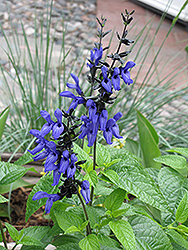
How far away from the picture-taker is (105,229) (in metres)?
0.83

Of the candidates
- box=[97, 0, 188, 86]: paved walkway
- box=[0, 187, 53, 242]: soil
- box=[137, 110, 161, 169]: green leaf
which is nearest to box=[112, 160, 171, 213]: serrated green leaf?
box=[137, 110, 161, 169]: green leaf

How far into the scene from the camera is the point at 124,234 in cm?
66

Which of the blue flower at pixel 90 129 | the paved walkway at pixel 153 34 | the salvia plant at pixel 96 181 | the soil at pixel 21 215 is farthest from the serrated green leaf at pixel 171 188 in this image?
the paved walkway at pixel 153 34

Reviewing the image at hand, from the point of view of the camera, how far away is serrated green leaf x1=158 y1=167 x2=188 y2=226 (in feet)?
2.80

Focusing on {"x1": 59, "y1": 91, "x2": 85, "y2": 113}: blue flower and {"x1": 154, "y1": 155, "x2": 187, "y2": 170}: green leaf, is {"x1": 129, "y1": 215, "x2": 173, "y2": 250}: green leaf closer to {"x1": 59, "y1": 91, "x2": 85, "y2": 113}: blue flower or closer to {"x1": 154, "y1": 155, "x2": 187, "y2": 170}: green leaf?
{"x1": 154, "y1": 155, "x2": 187, "y2": 170}: green leaf

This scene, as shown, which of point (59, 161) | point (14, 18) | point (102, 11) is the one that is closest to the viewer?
point (59, 161)

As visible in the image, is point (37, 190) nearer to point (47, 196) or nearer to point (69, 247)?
point (47, 196)

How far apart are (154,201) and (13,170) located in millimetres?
392

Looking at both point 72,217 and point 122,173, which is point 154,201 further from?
point 72,217

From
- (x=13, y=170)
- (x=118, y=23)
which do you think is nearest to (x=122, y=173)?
(x=13, y=170)

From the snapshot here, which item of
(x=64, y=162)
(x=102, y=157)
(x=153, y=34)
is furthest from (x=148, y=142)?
(x=153, y=34)

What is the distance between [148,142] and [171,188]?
12.6 inches

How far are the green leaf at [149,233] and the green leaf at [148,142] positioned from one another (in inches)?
16.5

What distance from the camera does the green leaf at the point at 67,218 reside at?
2.28 ft
